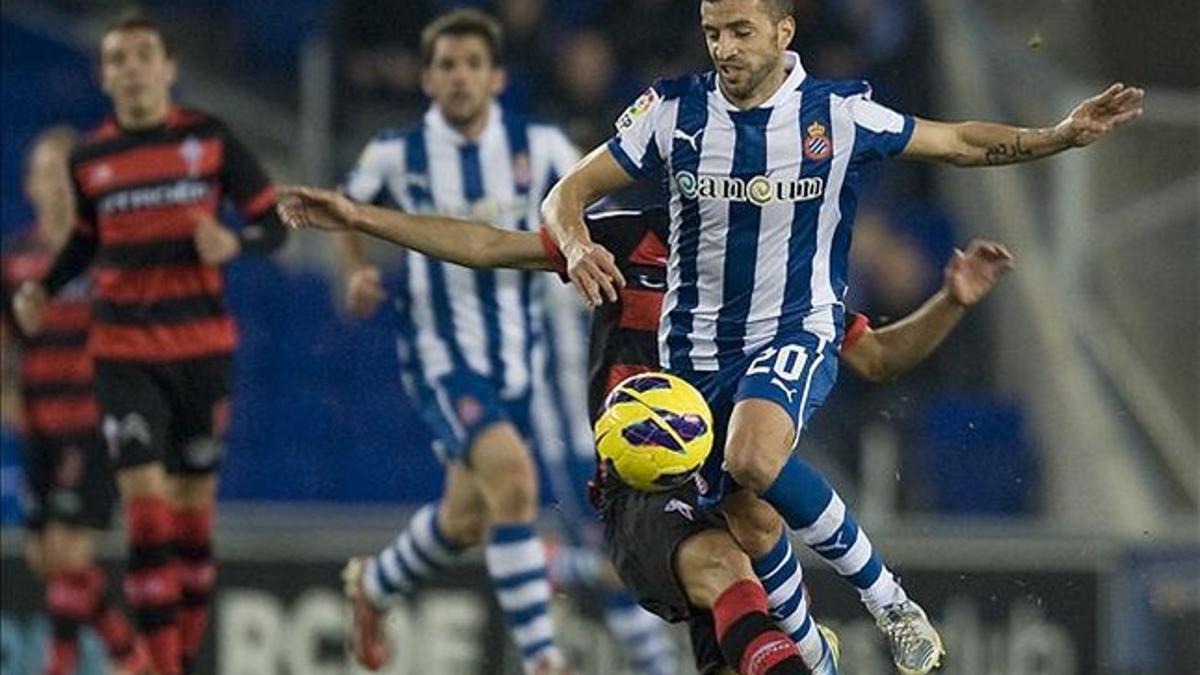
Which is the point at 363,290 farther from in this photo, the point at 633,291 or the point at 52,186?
the point at 52,186

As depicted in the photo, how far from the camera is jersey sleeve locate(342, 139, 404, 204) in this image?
34.1 ft

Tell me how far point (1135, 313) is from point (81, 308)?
15.1 ft

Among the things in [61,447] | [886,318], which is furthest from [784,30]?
[61,447]

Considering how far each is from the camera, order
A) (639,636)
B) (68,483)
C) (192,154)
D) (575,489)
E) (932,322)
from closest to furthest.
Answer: (932,322) < (192,154) < (639,636) < (575,489) < (68,483)

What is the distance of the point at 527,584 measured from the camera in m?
10.1

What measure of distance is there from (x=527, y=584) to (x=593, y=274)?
3.08m

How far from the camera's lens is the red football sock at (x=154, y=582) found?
1009 centimetres

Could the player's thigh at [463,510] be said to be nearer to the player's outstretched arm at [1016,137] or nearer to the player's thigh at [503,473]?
the player's thigh at [503,473]

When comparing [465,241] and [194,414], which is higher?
[465,241]

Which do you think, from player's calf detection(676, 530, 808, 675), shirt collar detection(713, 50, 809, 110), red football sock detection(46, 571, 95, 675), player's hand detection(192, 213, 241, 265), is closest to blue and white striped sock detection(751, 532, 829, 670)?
player's calf detection(676, 530, 808, 675)

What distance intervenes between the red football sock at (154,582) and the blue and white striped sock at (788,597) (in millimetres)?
2963

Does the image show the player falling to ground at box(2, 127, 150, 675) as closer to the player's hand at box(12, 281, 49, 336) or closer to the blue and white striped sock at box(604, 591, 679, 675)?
the player's hand at box(12, 281, 49, 336)

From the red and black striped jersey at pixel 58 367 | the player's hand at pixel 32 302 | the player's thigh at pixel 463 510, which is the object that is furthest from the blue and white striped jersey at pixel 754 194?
the red and black striped jersey at pixel 58 367

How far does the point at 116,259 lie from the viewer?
1041cm
